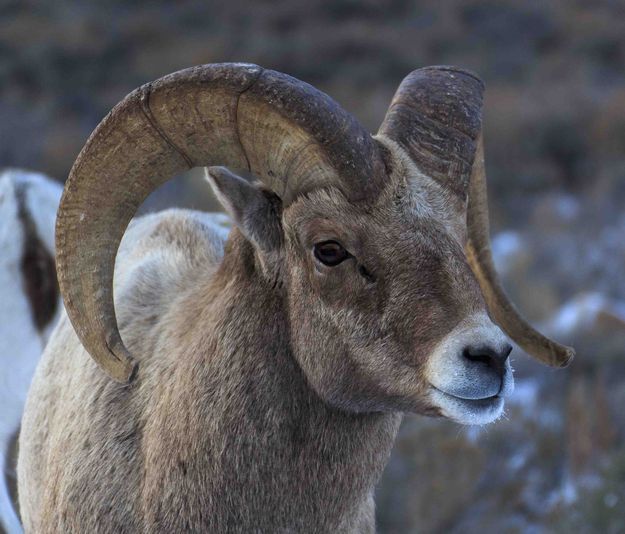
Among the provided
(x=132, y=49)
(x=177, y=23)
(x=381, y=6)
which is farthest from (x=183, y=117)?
(x=381, y=6)

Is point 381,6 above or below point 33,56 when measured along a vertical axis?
below

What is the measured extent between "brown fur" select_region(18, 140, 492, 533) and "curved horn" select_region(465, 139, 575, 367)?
0.75 metres

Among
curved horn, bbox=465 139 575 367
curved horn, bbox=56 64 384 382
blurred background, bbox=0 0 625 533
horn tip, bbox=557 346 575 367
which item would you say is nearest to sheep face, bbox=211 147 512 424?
curved horn, bbox=56 64 384 382

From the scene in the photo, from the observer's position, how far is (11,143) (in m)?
17.8

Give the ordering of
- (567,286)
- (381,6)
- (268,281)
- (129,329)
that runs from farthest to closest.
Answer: (381,6), (567,286), (129,329), (268,281)

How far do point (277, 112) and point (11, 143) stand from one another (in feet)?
50.4

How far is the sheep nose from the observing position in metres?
3.16

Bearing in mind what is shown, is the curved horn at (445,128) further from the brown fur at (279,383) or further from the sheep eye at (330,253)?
the sheep eye at (330,253)

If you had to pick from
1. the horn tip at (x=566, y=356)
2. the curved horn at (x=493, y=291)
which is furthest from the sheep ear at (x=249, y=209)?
the horn tip at (x=566, y=356)

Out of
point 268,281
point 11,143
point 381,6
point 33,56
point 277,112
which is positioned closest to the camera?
point 277,112

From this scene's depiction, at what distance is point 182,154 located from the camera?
365 cm

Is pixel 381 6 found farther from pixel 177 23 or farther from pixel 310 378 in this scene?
pixel 310 378

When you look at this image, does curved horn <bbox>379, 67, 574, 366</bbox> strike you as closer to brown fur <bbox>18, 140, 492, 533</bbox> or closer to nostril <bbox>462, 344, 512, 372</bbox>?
brown fur <bbox>18, 140, 492, 533</bbox>

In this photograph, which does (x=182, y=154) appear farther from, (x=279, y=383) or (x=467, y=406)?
(x=467, y=406)
